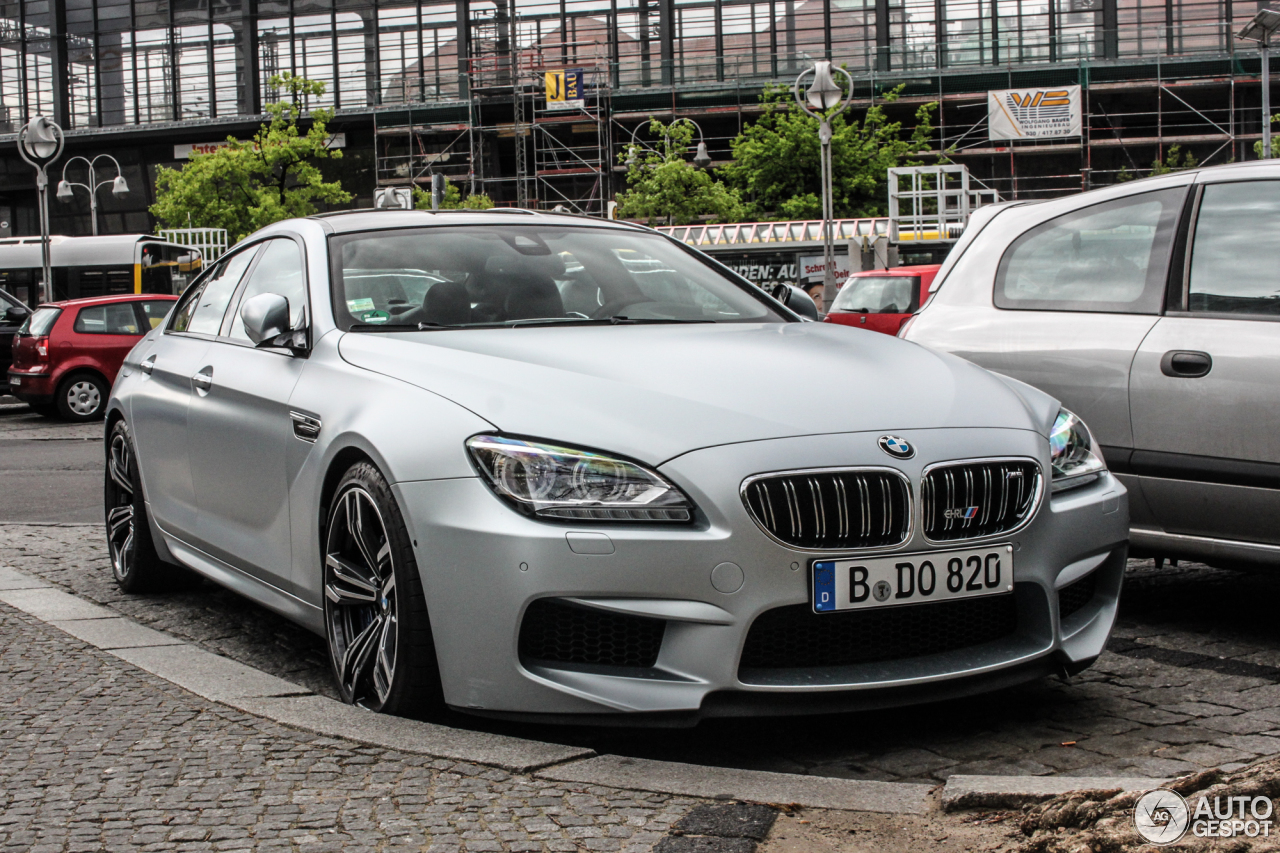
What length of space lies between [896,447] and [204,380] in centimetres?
260

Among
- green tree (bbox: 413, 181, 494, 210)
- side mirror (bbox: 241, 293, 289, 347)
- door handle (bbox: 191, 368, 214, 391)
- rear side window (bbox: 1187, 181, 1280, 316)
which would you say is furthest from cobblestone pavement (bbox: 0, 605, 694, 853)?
green tree (bbox: 413, 181, 494, 210)

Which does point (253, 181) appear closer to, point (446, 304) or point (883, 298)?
point (883, 298)

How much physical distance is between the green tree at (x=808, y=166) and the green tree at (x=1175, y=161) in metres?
6.15

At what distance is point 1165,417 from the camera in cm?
478

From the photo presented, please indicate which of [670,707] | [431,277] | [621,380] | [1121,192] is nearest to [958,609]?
[670,707]

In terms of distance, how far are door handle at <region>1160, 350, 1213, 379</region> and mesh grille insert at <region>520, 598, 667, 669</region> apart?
2235 mm

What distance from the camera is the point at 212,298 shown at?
571 cm

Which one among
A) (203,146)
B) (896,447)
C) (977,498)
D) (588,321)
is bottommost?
(977,498)

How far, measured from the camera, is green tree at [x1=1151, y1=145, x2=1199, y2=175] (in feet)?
128

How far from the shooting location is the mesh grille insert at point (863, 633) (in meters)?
3.41

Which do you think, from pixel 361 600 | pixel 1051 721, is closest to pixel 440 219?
pixel 361 600

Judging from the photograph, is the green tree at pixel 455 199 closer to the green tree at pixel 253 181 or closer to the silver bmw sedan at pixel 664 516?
the green tree at pixel 253 181

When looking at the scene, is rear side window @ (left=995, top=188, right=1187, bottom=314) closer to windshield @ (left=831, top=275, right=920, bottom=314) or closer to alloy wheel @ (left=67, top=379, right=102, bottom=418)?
windshield @ (left=831, top=275, right=920, bottom=314)

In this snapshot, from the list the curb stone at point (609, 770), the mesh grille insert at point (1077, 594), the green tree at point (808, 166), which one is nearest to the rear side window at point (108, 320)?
the curb stone at point (609, 770)
